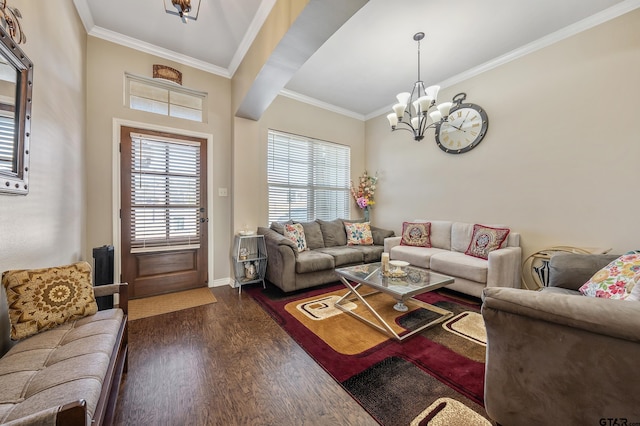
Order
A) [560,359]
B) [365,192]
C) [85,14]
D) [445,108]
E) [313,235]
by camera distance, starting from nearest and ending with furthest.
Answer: [560,359], [85,14], [445,108], [313,235], [365,192]

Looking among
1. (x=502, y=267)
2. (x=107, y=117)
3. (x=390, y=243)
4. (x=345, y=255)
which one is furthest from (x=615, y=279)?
(x=107, y=117)

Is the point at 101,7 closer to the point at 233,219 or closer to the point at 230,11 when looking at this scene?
the point at 230,11

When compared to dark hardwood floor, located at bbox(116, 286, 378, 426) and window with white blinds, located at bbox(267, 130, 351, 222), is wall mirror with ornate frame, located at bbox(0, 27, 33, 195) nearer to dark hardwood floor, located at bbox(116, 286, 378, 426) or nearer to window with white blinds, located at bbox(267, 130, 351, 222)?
dark hardwood floor, located at bbox(116, 286, 378, 426)

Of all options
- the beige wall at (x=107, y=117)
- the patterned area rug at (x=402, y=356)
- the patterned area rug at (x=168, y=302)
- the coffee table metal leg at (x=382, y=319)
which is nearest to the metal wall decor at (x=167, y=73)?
the beige wall at (x=107, y=117)

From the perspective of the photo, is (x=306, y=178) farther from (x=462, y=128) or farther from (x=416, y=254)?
(x=462, y=128)

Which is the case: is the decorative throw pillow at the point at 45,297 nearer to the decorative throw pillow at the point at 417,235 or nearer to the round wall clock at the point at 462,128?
the decorative throw pillow at the point at 417,235

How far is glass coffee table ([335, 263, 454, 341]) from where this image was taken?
211 cm

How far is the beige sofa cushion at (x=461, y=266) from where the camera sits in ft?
9.07

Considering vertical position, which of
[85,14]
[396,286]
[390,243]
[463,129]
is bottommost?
[396,286]

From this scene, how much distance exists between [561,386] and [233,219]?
11.2ft

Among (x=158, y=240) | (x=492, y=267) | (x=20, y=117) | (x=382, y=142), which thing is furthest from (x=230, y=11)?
(x=492, y=267)

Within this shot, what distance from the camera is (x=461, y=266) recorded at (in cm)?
292

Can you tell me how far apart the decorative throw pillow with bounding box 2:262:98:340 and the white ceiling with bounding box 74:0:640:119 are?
2483mm

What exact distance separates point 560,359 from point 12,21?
3.10m
